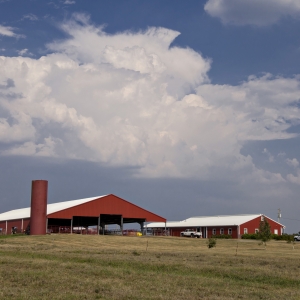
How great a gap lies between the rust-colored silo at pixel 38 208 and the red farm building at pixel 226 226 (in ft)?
91.5

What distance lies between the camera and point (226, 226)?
9044 centimetres

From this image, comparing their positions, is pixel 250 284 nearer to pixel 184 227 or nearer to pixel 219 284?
pixel 219 284

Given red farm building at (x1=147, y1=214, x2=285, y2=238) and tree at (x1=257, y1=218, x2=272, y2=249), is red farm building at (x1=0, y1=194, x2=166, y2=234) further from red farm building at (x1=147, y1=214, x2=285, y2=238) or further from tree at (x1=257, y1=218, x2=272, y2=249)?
tree at (x1=257, y1=218, x2=272, y2=249)

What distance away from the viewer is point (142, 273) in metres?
23.1

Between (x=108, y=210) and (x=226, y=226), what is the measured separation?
27.2m

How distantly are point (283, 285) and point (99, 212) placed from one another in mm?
53802

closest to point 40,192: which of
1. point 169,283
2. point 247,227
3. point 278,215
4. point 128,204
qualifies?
point 128,204

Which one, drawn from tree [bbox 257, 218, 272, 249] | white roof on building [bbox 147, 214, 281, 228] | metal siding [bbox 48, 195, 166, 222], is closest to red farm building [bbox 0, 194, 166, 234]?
metal siding [bbox 48, 195, 166, 222]

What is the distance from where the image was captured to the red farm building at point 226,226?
88.7m

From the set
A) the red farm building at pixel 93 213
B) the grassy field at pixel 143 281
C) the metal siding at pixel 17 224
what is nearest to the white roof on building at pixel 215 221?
the red farm building at pixel 93 213

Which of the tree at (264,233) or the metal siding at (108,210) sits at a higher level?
the metal siding at (108,210)

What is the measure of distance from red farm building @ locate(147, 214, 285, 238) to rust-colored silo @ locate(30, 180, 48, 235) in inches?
1098

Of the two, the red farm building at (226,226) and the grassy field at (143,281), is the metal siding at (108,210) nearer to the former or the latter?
the red farm building at (226,226)

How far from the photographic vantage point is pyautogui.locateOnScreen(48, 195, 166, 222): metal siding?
69.7 meters
